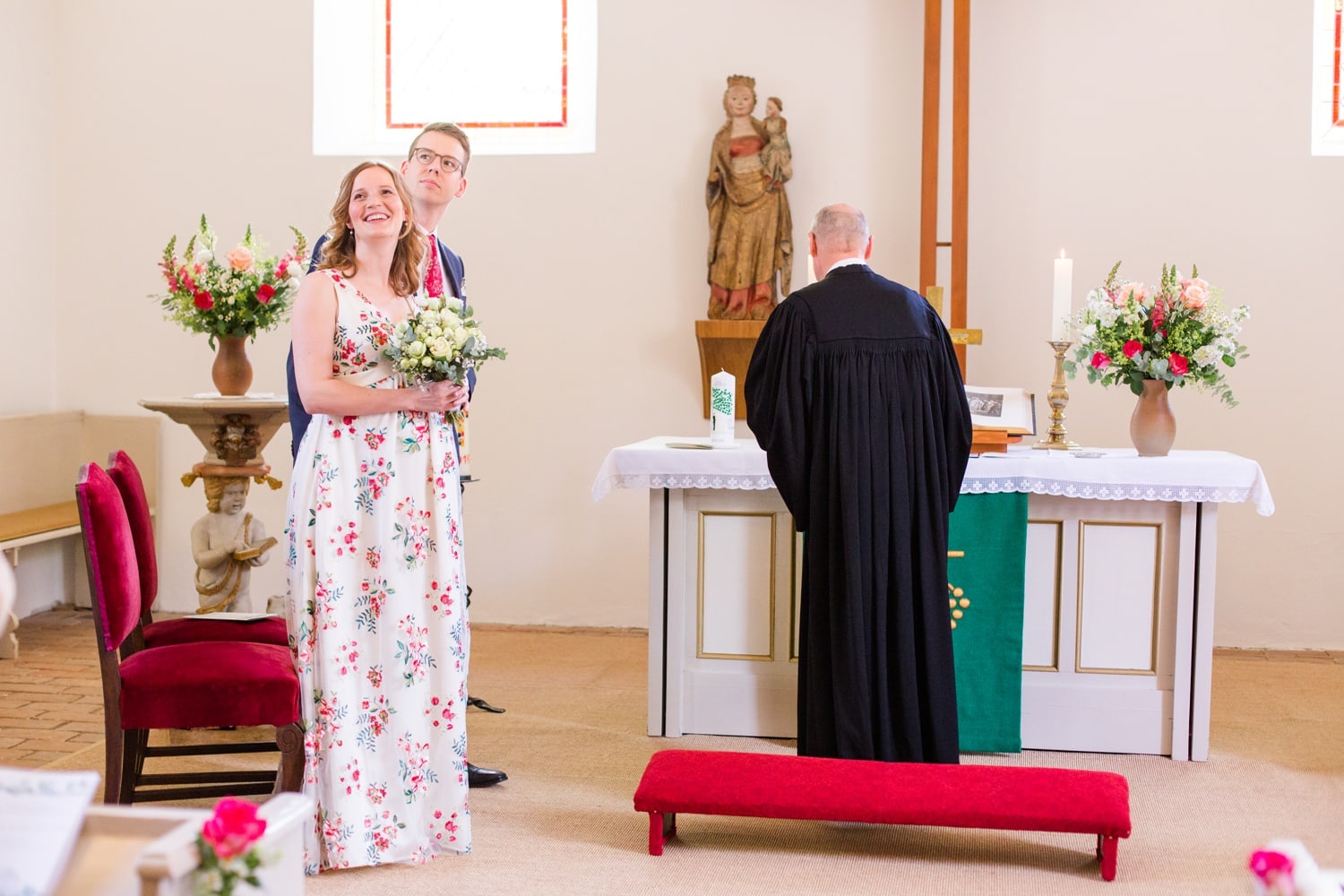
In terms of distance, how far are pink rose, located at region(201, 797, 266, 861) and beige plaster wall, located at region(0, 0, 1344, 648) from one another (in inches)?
202

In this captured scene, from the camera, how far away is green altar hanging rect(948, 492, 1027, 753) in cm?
455

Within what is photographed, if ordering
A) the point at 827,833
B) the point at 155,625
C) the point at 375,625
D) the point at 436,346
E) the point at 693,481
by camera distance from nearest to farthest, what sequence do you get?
the point at 436,346
the point at 375,625
the point at 827,833
the point at 155,625
the point at 693,481

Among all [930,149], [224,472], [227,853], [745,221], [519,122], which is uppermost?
[519,122]

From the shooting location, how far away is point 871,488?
13.0ft

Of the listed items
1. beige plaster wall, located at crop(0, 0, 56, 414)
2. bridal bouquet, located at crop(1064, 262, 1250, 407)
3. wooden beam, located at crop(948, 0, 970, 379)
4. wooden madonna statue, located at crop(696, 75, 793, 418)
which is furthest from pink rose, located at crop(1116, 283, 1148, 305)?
beige plaster wall, located at crop(0, 0, 56, 414)

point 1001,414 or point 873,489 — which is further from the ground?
point 1001,414

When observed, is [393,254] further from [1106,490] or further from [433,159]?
[1106,490]

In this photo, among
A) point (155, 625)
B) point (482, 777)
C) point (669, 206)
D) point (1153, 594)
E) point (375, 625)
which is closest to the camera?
point (375, 625)

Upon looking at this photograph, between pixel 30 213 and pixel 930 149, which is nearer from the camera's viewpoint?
pixel 930 149

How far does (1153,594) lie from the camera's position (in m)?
4.61

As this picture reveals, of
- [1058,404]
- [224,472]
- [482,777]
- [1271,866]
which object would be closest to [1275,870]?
[1271,866]

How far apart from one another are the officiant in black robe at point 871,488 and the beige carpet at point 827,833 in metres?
0.35

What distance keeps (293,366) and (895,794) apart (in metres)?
1.99

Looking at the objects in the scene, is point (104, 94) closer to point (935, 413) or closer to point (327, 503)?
point (327, 503)
